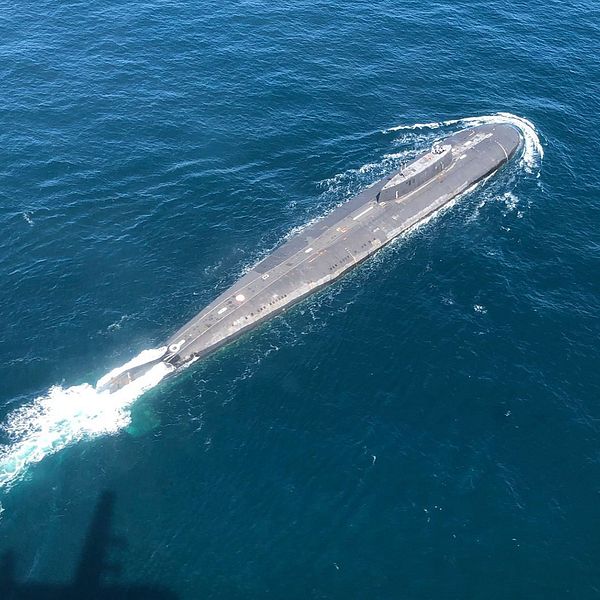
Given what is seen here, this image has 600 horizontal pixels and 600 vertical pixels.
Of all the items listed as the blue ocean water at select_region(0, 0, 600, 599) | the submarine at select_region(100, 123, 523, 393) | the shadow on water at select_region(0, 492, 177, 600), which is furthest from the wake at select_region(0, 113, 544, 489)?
the shadow on water at select_region(0, 492, 177, 600)

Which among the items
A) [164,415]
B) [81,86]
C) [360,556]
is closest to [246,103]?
[81,86]

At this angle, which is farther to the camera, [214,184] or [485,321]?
[214,184]

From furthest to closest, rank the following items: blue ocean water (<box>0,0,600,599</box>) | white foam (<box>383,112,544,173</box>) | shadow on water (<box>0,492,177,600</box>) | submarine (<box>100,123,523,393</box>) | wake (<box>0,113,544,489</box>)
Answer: white foam (<box>383,112,544,173</box>)
submarine (<box>100,123,523,393</box>)
wake (<box>0,113,544,489</box>)
blue ocean water (<box>0,0,600,599</box>)
shadow on water (<box>0,492,177,600</box>)

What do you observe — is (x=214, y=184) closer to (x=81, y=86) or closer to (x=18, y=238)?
(x=18, y=238)

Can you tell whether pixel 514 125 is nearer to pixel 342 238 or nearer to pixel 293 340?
pixel 342 238

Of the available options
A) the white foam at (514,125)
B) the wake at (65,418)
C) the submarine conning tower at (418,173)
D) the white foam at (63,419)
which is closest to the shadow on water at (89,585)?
the wake at (65,418)

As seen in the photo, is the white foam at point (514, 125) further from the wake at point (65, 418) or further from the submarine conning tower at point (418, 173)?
the wake at point (65, 418)

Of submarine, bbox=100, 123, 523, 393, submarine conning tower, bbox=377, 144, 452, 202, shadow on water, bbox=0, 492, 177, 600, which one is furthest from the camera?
submarine conning tower, bbox=377, 144, 452, 202

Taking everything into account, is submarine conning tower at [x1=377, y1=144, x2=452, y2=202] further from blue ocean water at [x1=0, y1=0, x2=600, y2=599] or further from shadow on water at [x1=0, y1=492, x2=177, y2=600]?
shadow on water at [x1=0, y1=492, x2=177, y2=600]
